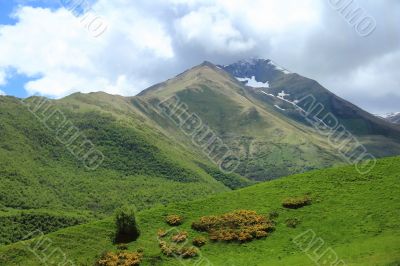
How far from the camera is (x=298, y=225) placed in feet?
199

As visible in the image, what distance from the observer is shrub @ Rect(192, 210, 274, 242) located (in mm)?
59713

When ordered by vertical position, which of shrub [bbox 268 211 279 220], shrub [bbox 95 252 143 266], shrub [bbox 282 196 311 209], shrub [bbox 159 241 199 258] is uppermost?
shrub [bbox 282 196 311 209]

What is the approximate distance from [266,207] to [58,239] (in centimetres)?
2715

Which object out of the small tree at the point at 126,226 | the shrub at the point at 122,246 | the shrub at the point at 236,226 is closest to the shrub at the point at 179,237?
the shrub at the point at 236,226

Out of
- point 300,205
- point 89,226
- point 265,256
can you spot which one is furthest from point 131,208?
point 300,205

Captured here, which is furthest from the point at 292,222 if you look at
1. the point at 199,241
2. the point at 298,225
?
the point at 199,241

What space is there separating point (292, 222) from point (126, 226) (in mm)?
20413

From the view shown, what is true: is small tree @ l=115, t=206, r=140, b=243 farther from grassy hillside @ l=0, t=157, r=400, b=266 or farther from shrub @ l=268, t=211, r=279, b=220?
shrub @ l=268, t=211, r=279, b=220

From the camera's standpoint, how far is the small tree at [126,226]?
2395 inches

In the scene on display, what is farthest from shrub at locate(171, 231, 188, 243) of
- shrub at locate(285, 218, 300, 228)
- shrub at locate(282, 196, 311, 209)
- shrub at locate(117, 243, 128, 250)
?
shrub at locate(282, 196, 311, 209)

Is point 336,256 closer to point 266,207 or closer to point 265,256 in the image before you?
point 265,256

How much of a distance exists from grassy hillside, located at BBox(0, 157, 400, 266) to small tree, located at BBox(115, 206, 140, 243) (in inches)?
46.7

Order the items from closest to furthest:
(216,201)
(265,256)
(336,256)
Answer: (336,256) < (265,256) < (216,201)

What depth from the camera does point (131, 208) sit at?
6150 centimetres
